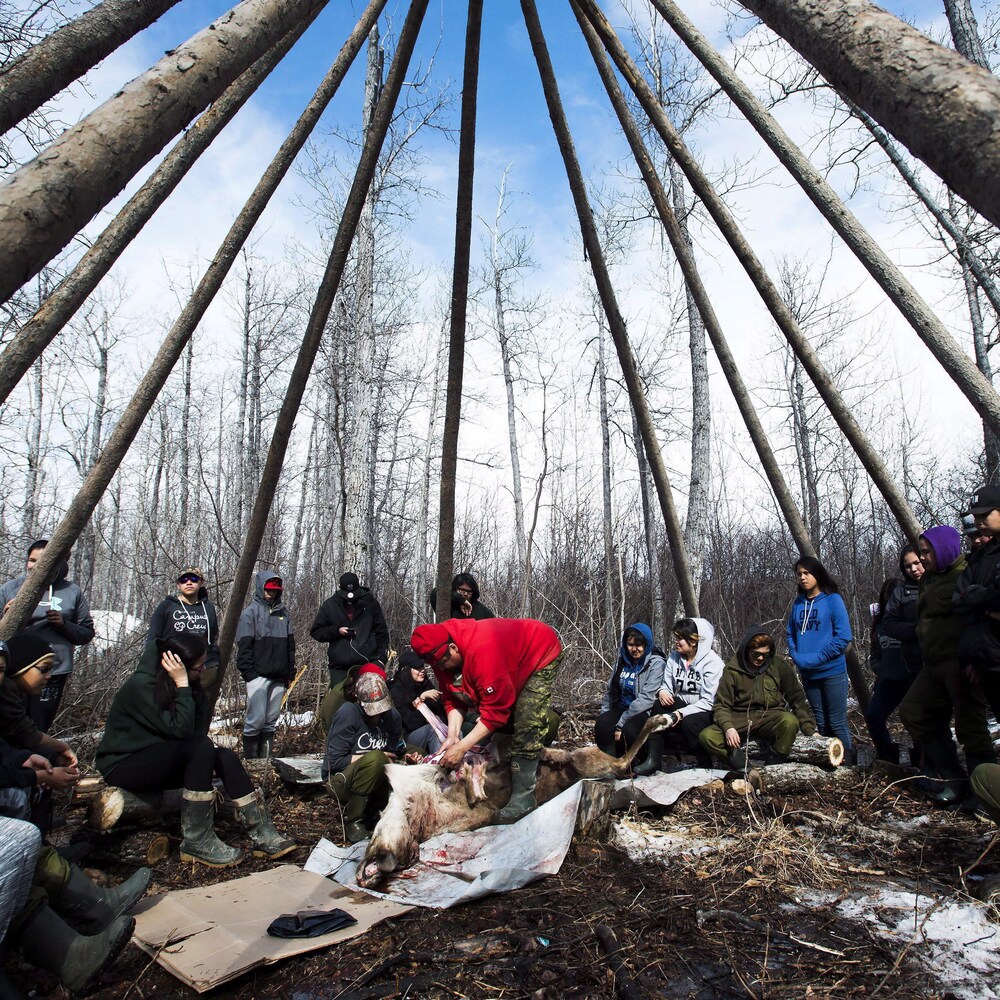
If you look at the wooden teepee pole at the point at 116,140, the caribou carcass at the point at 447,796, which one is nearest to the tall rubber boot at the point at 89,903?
the caribou carcass at the point at 447,796

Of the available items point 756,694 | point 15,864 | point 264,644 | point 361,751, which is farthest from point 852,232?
point 264,644

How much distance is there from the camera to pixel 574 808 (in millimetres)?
4059

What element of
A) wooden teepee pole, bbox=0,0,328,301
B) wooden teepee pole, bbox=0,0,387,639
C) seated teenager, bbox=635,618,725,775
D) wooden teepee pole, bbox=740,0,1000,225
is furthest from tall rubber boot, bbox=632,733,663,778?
wooden teepee pole, bbox=0,0,328,301

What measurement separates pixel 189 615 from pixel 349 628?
1.43 metres

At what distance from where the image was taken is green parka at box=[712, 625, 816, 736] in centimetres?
560

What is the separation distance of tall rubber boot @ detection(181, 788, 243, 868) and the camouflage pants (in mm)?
1765

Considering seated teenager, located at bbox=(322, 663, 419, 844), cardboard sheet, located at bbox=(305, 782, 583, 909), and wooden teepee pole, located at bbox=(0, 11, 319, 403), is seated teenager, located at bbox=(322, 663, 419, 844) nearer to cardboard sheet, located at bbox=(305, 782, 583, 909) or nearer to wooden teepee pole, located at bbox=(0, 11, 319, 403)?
cardboard sheet, located at bbox=(305, 782, 583, 909)

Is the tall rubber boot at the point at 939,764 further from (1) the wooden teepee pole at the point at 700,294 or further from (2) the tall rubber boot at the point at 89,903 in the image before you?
(2) the tall rubber boot at the point at 89,903

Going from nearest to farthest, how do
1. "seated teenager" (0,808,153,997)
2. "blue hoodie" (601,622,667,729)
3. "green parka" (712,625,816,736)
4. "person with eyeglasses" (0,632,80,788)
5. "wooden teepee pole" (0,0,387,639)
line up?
"seated teenager" (0,808,153,997) < "person with eyeglasses" (0,632,80,788) < "wooden teepee pole" (0,0,387,639) < "green parka" (712,625,816,736) < "blue hoodie" (601,622,667,729)

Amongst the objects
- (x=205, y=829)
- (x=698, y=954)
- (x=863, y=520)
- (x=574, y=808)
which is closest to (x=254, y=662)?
(x=205, y=829)

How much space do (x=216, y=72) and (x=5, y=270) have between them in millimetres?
1088

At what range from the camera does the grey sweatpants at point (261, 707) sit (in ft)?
21.8

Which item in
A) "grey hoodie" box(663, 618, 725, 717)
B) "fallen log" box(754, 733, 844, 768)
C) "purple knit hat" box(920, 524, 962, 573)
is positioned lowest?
"fallen log" box(754, 733, 844, 768)

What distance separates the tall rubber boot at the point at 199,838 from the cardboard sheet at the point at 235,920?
0.48 m
